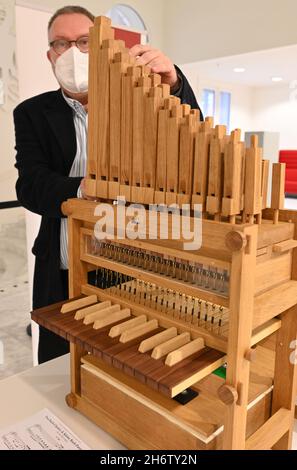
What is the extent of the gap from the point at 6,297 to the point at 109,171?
109 inches

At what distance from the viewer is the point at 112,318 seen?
962mm

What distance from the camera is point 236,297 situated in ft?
2.43

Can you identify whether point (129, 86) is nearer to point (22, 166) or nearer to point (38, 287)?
point (22, 166)

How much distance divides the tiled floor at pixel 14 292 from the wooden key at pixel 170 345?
2604 mm

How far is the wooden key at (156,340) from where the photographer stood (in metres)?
0.83

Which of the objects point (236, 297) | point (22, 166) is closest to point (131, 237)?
point (236, 297)

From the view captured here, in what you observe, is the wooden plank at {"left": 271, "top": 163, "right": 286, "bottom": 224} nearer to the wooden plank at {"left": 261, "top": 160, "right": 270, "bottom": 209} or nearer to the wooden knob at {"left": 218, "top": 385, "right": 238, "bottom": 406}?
the wooden plank at {"left": 261, "top": 160, "right": 270, "bottom": 209}

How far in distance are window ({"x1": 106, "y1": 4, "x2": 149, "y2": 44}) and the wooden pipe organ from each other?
3479mm

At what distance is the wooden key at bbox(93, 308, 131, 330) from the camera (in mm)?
937

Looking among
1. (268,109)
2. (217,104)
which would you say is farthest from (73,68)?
(268,109)

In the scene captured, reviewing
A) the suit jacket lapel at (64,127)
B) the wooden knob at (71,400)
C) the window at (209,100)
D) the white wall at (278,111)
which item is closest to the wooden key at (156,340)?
the wooden knob at (71,400)

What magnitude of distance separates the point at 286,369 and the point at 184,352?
332mm

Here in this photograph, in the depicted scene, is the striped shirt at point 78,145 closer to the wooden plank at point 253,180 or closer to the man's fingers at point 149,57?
the man's fingers at point 149,57

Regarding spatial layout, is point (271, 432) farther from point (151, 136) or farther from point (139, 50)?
point (139, 50)
